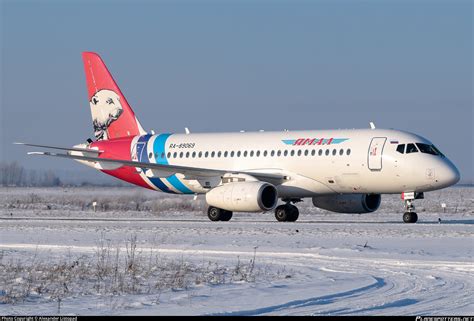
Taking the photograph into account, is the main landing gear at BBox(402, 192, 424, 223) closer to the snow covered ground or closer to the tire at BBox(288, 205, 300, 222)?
the snow covered ground

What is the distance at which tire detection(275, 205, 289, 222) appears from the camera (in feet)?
126

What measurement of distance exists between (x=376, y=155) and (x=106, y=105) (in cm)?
1558

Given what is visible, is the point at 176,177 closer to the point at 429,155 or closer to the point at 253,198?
the point at 253,198

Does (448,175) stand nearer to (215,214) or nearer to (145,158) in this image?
(215,214)

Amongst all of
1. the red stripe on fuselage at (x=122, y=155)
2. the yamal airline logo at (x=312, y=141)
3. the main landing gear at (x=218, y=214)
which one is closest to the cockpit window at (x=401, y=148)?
the yamal airline logo at (x=312, y=141)

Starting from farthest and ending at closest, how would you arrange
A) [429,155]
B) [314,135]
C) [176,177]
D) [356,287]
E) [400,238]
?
[176,177], [314,135], [429,155], [400,238], [356,287]

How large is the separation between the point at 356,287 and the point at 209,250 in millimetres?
7929

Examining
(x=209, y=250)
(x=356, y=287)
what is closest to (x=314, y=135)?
(x=209, y=250)

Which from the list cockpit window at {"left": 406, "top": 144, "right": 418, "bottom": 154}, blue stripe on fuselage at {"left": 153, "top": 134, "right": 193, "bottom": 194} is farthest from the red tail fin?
cockpit window at {"left": 406, "top": 144, "right": 418, "bottom": 154}

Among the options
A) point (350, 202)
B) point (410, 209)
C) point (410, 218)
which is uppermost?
point (350, 202)

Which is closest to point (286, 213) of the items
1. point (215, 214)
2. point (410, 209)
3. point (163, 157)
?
point (215, 214)

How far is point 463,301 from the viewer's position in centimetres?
1395

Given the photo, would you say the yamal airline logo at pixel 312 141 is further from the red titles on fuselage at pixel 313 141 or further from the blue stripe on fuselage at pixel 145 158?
the blue stripe on fuselage at pixel 145 158

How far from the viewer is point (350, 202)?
38.4 m
